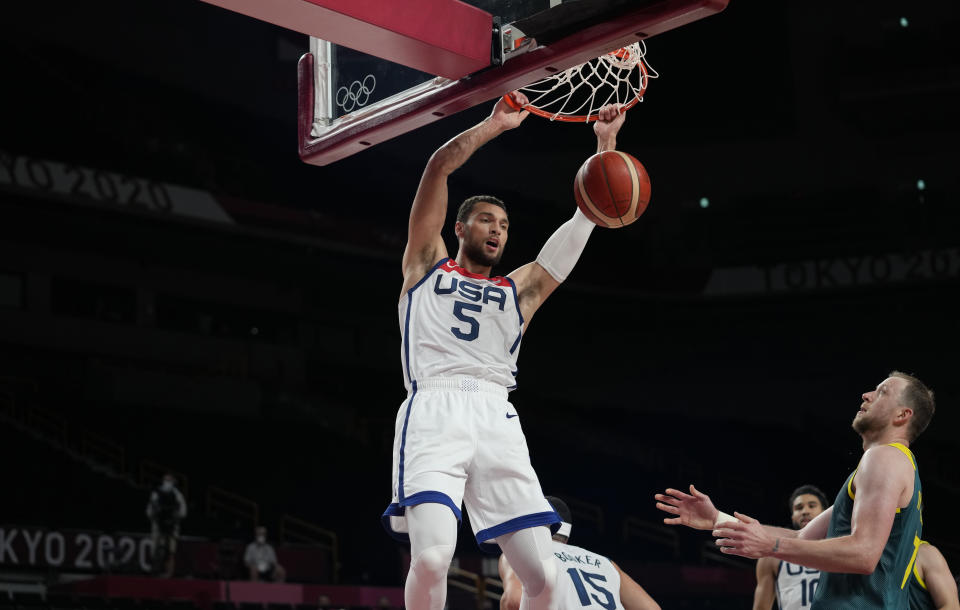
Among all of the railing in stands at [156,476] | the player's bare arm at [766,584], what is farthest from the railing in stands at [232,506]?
the player's bare arm at [766,584]

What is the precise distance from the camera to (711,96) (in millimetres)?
22844

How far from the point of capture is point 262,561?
13.4m

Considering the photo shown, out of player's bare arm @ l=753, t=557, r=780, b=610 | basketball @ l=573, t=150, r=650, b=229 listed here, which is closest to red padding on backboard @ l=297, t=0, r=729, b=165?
basketball @ l=573, t=150, r=650, b=229

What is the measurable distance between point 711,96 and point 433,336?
64.2ft

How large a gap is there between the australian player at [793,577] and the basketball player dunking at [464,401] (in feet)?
8.89

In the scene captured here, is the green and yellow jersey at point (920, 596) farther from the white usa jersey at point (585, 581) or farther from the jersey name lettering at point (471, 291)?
the jersey name lettering at point (471, 291)

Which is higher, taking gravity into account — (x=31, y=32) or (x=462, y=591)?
(x=31, y=32)

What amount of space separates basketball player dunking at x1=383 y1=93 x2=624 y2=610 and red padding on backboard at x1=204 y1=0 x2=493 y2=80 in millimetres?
358

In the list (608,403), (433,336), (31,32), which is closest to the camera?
(433,336)

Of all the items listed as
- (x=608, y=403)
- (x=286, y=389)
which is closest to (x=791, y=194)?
(x=608, y=403)

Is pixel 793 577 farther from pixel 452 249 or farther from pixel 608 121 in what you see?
pixel 452 249

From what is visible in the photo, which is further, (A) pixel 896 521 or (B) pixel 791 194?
(B) pixel 791 194

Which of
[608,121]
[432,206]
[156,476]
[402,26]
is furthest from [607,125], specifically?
[156,476]

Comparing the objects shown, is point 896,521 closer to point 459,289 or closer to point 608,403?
point 459,289
